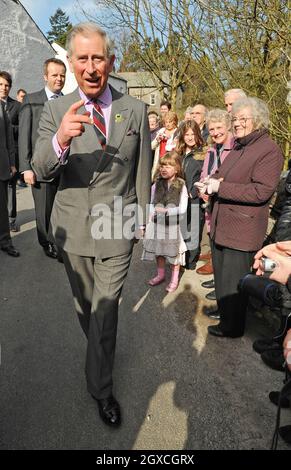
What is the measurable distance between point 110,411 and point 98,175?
151 cm

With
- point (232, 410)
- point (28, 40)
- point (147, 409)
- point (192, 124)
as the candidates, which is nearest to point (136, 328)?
point (147, 409)

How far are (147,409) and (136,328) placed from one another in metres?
0.97

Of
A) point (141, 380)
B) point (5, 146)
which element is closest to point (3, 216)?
point (5, 146)

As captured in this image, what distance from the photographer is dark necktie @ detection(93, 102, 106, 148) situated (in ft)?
6.35

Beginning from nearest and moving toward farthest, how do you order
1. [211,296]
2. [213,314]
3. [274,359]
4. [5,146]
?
[274,359] < [213,314] < [211,296] < [5,146]

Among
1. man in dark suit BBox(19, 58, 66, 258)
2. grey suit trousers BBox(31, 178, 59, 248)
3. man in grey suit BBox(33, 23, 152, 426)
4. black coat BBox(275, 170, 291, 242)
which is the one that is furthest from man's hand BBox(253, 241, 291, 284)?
grey suit trousers BBox(31, 178, 59, 248)

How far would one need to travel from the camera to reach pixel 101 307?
2.14m

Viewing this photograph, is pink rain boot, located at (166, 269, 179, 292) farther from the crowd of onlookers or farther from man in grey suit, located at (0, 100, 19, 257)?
man in grey suit, located at (0, 100, 19, 257)

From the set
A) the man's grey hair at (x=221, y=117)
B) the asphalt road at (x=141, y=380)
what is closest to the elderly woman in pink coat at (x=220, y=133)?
the man's grey hair at (x=221, y=117)

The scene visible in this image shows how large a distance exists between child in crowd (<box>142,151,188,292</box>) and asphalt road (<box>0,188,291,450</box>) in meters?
0.48

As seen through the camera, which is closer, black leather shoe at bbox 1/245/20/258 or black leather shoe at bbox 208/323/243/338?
black leather shoe at bbox 208/323/243/338

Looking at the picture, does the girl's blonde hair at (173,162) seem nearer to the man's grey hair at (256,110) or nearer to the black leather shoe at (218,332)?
the man's grey hair at (256,110)

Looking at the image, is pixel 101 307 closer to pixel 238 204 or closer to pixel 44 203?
pixel 238 204

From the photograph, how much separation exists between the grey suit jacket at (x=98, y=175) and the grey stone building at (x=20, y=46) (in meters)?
16.0
